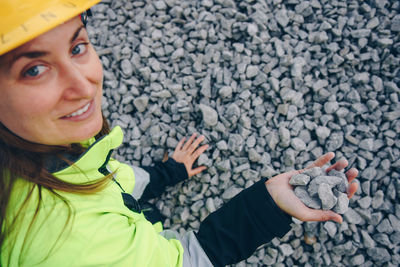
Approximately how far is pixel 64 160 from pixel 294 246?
1774 millimetres

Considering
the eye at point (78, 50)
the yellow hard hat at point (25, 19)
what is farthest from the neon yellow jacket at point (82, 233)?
the yellow hard hat at point (25, 19)

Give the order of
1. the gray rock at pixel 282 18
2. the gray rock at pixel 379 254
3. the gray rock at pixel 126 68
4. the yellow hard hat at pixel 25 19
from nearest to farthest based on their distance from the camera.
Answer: the yellow hard hat at pixel 25 19
the gray rock at pixel 379 254
the gray rock at pixel 282 18
the gray rock at pixel 126 68

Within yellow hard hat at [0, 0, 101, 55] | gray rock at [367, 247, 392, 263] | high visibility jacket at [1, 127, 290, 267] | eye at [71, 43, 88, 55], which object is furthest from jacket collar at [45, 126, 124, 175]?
gray rock at [367, 247, 392, 263]

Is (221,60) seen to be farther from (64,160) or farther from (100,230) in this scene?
(100,230)

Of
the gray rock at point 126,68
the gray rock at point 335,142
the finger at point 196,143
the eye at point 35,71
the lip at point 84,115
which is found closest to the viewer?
the eye at point 35,71

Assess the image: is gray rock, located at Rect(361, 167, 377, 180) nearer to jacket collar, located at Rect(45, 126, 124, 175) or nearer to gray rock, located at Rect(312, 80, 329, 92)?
gray rock, located at Rect(312, 80, 329, 92)

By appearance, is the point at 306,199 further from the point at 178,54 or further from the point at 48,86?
the point at 178,54

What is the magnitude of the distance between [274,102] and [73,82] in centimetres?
172

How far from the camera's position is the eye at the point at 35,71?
2.97ft

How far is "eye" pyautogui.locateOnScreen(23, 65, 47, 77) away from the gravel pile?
4.85 ft

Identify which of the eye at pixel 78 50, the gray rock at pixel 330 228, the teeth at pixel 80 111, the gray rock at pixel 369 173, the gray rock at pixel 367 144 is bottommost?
the gray rock at pixel 330 228

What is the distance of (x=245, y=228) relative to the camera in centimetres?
151

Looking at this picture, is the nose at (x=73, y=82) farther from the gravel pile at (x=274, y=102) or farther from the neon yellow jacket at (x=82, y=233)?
the gravel pile at (x=274, y=102)

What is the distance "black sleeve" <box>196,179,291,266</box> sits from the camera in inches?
58.0
